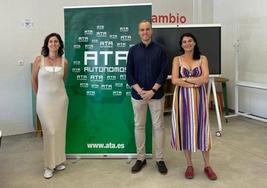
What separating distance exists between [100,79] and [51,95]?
72 cm

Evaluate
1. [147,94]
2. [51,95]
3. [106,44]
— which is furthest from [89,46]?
[147,94]

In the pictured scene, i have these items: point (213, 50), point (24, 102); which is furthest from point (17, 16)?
point (213, 50)

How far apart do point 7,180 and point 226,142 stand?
302cm

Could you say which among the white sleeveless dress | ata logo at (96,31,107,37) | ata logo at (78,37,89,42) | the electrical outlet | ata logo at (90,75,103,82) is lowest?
the white sleeveless dress

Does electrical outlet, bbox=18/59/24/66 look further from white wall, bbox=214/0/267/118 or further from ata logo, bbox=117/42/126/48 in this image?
white wall, bbox=214/0/267/118

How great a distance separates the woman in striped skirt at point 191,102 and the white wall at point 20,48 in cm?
293

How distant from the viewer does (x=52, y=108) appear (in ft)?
11.7

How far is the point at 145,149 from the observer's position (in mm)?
4020

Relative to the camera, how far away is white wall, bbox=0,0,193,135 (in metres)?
5.16

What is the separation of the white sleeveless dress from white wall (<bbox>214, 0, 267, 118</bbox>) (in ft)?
12.3

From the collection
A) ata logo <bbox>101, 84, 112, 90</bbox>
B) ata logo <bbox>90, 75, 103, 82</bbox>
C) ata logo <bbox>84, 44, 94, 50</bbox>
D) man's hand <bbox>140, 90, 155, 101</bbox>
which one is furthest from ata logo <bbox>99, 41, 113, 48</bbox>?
man's hand <bbox>140, 90, 155, 101</bbox>

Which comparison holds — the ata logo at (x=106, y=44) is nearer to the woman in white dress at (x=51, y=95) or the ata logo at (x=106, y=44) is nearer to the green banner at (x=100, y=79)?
the green banner at (x=100, y=79)

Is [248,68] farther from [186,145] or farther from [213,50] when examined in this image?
[186,145]

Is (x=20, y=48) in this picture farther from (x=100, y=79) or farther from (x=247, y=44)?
(x=247, y=44)
